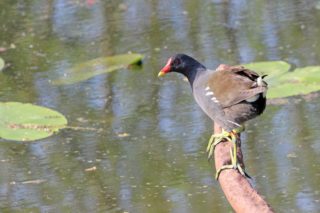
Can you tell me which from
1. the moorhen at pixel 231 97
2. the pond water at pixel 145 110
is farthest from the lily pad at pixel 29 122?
the moorhen at pixel 231 97

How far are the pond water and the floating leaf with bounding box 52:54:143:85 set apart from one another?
6cm

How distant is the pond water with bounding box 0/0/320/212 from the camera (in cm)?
484

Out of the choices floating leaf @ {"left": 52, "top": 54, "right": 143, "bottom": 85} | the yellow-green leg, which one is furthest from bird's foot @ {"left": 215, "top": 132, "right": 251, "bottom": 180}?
floating leaf @ {"left": 52, "top": 54, "right": 143, "bottom": 85}

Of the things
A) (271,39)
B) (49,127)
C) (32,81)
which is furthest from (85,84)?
(271,39)

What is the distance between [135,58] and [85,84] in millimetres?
381

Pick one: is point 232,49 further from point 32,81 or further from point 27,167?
point 27,167

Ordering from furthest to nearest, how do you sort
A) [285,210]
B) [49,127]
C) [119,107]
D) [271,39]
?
[271,39], [119,107], [49,127], [285,210]

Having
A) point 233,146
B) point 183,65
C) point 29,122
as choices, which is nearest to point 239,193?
point 233,146

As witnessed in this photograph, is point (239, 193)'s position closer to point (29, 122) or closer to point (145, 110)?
point (29, 122)

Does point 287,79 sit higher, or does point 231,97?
point 231,97

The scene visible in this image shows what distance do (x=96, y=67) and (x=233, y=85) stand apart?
2.63 metres

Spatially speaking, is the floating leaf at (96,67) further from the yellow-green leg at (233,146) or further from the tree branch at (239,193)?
the tree branch at (239,193)

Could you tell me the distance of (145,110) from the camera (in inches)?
231

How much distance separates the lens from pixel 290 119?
5.55 m
